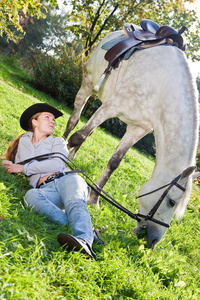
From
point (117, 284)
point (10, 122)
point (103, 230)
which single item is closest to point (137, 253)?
point (103, 230)

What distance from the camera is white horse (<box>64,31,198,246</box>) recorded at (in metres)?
2.99

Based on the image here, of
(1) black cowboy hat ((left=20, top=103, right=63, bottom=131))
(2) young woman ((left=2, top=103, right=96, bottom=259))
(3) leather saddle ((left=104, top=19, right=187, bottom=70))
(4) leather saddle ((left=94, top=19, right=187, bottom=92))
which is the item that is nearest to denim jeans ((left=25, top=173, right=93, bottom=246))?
(2) young woman ((left=2, top=103, right=96, bottom=259))

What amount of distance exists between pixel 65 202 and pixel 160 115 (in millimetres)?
1664

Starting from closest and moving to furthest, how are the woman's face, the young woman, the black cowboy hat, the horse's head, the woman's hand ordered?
the young woman, the horse's head, the woman's hand, the woman's face, the black cowboy hat

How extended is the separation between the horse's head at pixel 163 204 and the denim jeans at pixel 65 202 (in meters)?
0.76

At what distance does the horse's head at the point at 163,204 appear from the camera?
2.93m

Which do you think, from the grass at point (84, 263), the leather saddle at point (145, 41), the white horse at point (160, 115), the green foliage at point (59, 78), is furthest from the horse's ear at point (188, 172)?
the green foliage at point (59, 78)

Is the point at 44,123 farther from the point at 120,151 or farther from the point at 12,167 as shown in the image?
the point at 120,151

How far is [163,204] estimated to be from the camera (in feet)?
9.76

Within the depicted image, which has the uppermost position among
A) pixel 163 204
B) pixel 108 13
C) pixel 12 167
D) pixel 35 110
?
pixel 108 13

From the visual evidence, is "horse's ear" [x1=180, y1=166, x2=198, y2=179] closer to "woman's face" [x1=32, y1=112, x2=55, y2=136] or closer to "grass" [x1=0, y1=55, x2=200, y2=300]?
"grass" [x1=0, y1=55, x2=200, y2=300]

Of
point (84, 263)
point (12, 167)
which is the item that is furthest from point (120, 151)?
point (84, 263)

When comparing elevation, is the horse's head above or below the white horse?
below

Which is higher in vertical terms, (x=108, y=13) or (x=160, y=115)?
(x=108, y=13)
